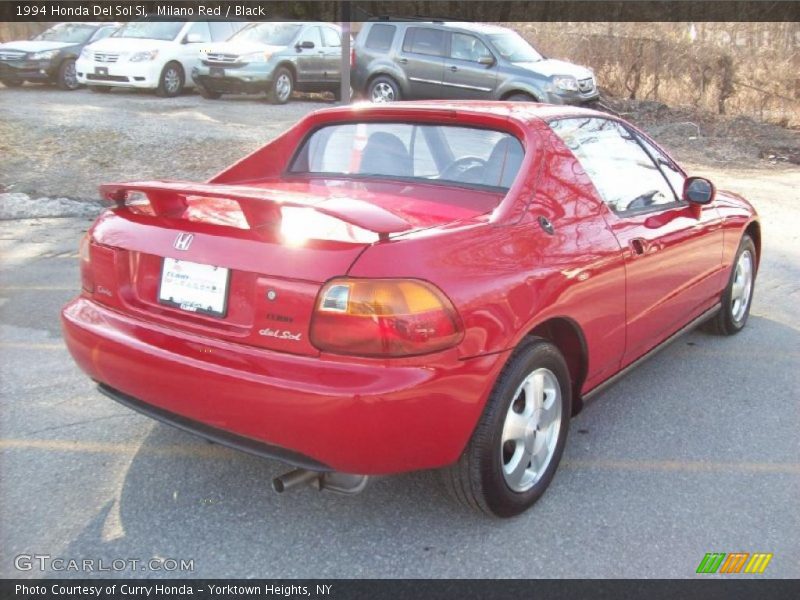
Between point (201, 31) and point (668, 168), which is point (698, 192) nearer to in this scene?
point (668, 168)

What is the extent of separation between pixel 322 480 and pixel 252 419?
1.18ft

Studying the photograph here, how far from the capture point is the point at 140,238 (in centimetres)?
295

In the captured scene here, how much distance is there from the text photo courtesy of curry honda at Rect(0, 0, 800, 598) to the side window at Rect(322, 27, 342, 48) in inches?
524

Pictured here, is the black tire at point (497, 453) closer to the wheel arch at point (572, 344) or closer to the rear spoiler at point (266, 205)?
the wheel arch at point (572, 344)

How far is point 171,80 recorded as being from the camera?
16.0 m

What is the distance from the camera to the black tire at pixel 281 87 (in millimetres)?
16094

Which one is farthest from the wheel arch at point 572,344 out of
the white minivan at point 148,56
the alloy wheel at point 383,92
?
the white minivan at point 148,56

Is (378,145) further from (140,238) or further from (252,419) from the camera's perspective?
(252,419)

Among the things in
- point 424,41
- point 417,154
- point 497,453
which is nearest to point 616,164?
point 417,154

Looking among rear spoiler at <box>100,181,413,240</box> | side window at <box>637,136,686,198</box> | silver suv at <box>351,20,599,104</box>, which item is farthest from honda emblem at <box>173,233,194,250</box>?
silver suv at <box>351,20,599,104</box>

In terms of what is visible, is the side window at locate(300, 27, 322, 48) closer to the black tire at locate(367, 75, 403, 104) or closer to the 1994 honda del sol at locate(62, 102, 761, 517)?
the black tire at locate(367, 75, 403, 104)

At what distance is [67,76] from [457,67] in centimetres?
854

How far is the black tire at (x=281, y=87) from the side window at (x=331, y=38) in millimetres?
1347
